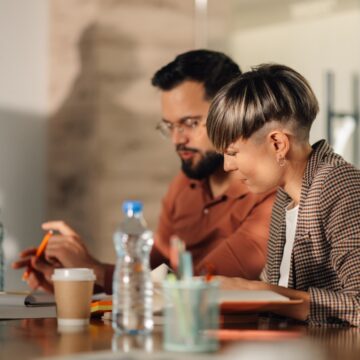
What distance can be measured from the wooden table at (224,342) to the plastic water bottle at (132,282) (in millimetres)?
33

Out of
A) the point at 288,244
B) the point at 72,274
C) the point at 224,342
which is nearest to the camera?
the point at 224,342

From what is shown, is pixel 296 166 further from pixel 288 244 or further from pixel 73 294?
pixel 73 294

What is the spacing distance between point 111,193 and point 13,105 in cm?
55

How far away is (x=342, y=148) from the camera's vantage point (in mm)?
3832

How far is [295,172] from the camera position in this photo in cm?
209

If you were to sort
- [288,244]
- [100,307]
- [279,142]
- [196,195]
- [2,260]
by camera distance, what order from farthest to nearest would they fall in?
[2,260] → [196,195] → [288,244] → [279,142] → [100,307]

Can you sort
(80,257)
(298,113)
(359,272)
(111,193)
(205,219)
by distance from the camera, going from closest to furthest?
1. (359,272)
2. (298,113)
3. (80,257)
4. (205,219)
5. (111,193)

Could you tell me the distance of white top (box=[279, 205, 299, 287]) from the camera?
2154 mm

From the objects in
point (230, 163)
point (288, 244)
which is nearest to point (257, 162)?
point (230, 163)

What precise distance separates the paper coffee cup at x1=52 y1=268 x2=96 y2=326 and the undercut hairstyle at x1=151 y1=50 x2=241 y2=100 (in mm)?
1326

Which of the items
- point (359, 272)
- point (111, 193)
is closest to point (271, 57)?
point (111, 193)

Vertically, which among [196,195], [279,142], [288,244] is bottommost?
[288,244]

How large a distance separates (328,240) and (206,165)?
99 cm

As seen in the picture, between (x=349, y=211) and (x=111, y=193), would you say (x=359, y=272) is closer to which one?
(x=349, y=211)
